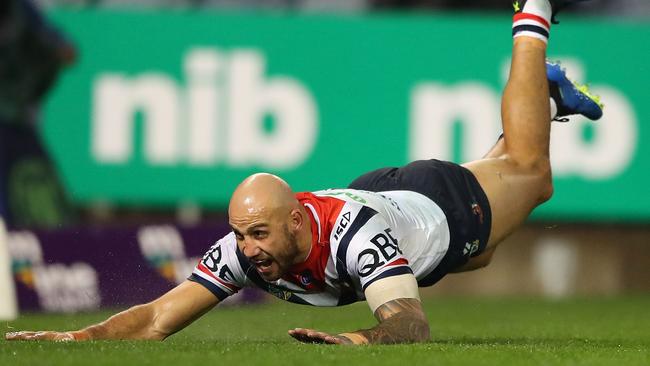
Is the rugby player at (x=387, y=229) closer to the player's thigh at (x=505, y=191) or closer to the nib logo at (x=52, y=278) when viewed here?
the player's thigh at (x=505, y=191)

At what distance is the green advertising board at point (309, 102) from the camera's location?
1575cm

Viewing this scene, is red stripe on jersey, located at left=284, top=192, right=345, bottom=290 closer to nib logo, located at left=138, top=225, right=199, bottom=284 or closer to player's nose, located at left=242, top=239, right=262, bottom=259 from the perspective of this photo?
player's nose, located at left=242, top=239, right=262, bottom=259

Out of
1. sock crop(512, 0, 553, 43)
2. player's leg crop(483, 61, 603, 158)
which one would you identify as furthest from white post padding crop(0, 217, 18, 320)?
sock crop(512, 0, 553, 43)

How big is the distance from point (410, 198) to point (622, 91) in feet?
25.8

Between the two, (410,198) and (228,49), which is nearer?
(410,198)

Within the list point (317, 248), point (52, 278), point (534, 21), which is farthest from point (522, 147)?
point (52, 278)

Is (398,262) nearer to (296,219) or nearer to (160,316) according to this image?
(296,219)

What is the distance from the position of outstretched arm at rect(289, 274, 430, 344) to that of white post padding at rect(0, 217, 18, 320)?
5.47 metres

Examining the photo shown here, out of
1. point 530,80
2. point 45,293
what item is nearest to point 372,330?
point 530,80

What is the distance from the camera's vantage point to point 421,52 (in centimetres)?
1602

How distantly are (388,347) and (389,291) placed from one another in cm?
40

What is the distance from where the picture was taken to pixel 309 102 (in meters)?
15.9

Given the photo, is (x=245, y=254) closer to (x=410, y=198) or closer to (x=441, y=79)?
(x=410, y=198)

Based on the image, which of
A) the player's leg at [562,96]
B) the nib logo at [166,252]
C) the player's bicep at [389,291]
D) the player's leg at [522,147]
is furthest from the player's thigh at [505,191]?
the nib logo at [166,252]
